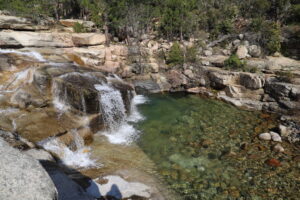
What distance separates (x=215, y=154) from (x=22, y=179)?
9.94 m

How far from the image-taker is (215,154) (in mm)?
Result: 11453

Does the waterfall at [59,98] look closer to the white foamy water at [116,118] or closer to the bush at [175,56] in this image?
the white foamy water at [116,118]

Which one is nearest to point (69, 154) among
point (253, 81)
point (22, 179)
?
point (22, 179)

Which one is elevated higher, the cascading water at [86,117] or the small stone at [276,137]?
the cascading water at [86,117]

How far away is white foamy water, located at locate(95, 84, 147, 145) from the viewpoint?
1297 cm

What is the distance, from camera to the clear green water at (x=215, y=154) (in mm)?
9039

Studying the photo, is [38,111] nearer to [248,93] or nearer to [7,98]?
[7,98]

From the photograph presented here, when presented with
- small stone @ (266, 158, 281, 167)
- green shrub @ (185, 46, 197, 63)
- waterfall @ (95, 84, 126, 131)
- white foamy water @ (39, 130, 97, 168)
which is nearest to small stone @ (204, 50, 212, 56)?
green shrub @ (185, 46, 197, 63)

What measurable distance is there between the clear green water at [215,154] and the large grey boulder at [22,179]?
252 inches

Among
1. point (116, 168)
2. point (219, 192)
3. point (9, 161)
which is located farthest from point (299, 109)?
point (9, 161)

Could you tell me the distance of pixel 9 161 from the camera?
335 centimetres

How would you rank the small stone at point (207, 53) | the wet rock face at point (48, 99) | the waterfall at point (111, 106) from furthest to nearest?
the small stone at point (207, 53) → the waterfall at point (111, 106) → the wet rock face at point (48, 99)

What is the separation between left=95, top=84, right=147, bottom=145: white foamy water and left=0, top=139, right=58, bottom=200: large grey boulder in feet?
29.1

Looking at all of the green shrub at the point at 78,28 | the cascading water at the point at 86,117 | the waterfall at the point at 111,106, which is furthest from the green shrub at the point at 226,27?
the waterfall at the point at 111,106
